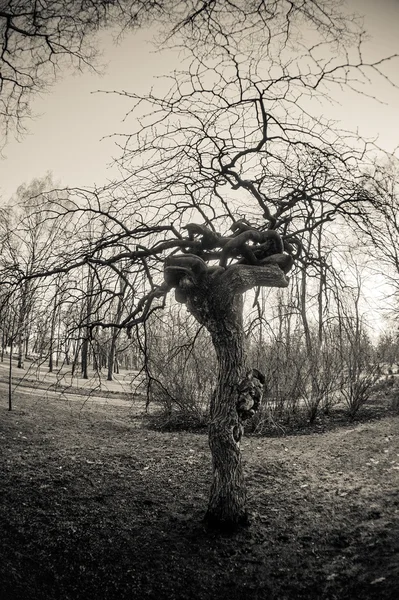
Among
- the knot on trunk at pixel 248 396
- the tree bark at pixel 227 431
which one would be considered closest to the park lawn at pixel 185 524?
the tree bark at pixel 227 431

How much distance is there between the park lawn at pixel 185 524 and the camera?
9.45ft

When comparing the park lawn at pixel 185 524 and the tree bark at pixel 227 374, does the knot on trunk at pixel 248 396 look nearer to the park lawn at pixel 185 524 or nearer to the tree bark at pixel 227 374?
the tree bark at pixel 227 374

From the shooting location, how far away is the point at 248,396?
3590 mm

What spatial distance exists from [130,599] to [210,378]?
664cm

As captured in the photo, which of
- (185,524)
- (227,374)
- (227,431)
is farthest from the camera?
(185,524)

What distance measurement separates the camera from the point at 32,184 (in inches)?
571

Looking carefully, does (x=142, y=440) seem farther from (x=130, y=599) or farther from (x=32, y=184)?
(x=32, y=184)

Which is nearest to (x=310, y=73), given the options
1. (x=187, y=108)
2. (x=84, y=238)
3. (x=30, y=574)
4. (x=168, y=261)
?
(x=187, y=108)

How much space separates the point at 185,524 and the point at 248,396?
161 cm

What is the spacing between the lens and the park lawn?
9.45ft

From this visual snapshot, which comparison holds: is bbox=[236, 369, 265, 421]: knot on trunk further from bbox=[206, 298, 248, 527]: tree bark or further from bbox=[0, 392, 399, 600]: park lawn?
bbox=[0, 392, 399, 600]: park lawn

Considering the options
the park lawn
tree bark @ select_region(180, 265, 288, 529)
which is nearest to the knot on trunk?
tree bark @ select_region(180, 265, 288, 529)

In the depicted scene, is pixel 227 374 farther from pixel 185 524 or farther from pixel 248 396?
pixel 185 524

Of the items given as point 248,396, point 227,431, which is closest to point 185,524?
point 227,431
